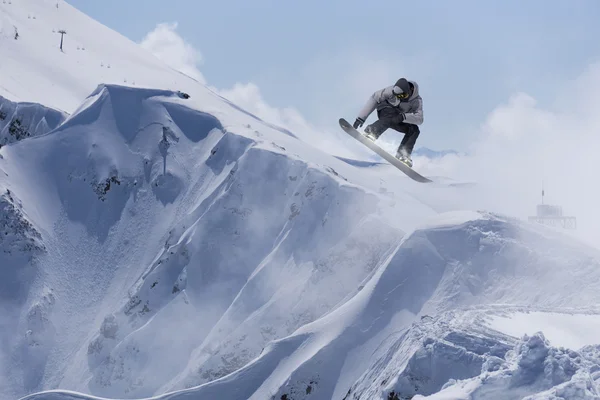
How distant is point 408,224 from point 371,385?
17608 mm

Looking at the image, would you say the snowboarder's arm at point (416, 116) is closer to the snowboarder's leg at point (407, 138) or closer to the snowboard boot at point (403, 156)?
the snowboarder's leg at point (407, 138)

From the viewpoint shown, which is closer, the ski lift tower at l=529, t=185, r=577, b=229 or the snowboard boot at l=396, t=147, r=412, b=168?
the snowboard boot at l=396, t=147, r=412, b=168

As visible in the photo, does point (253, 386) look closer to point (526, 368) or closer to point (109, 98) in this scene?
point (526, 368)

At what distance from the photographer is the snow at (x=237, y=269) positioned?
27531 millimetres

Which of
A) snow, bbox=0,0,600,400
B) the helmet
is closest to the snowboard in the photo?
the helmet

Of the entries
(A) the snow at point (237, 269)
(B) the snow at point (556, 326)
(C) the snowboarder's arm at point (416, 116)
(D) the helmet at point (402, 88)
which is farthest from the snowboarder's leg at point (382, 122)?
(B) the snow at point (556, 326)

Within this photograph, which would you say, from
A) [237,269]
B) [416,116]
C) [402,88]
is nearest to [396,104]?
[402,88]

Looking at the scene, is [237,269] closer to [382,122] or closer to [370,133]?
[370,133]

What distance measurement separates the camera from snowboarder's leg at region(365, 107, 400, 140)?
68.2 feet

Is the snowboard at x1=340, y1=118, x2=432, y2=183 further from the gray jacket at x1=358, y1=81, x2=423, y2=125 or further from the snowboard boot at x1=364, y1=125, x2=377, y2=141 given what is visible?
the gray jacket at x1=358, y1=81, x2=423, y2=125

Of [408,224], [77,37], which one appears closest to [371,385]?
[408,224]

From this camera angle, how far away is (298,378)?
33.2m

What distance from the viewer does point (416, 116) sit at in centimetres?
2009

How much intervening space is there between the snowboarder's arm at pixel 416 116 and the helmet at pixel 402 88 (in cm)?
137
